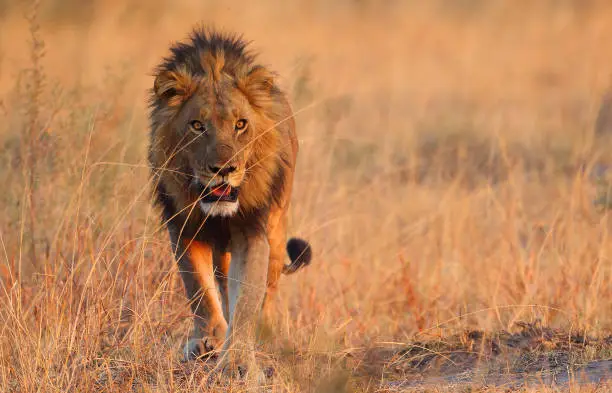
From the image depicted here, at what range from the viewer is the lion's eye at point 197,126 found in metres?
5.10

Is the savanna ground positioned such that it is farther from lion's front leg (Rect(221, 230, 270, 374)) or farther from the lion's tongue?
the lion's tongue

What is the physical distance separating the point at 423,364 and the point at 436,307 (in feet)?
5.18

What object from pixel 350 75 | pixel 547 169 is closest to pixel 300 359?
pixel 547 169

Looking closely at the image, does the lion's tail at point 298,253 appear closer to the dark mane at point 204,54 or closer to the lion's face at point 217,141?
the lion's face at point 217,141

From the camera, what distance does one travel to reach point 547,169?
1077cm

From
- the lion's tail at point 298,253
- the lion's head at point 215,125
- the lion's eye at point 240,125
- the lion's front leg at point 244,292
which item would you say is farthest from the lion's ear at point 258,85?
the lion's tail at point 298,253

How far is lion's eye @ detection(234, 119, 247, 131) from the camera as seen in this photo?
5.15 m

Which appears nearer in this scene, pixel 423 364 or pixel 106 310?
pixel 106 310

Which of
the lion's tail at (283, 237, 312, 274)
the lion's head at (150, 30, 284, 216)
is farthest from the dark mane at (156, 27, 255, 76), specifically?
the lion's tail at (283, 237, 312, 274)

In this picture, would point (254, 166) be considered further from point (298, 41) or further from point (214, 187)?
point (298, 41)

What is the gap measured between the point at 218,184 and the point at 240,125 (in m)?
0.33

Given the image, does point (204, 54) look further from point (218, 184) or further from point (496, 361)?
point (496, 361)

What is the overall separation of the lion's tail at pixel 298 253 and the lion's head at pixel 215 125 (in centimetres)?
56

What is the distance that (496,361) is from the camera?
5.12m
